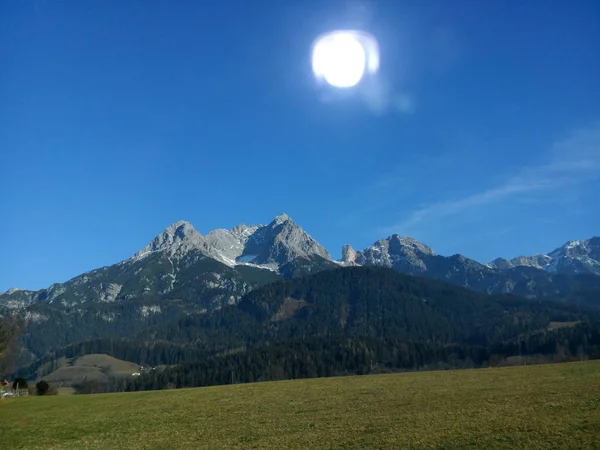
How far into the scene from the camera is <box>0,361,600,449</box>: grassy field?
30.9m

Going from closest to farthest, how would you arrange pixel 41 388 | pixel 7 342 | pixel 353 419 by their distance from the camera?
1. pixel 353 419
2. pixel 7 342
3. pixel 41 388

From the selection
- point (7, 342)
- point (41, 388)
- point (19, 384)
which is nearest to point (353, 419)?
point (7, 342)

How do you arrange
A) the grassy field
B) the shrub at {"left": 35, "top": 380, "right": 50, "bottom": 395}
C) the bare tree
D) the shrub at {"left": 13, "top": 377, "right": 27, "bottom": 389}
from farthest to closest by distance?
the shrub at {"left": 35, "top": 380, "right": 50, "bottom": 395} < the shrub at {"left": 13, "top": 377, "right": 27, "bottom": 389} < the bare tree < the grassy field

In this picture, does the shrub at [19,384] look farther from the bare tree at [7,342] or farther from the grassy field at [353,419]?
the grassy field at [353,419]

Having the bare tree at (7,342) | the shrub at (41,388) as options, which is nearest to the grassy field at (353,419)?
the bare tree at (7,342)

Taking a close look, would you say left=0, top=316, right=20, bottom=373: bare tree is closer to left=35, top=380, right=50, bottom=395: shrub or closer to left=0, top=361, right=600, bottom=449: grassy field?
left=35, top=380, right=50, bottom=395: shrub

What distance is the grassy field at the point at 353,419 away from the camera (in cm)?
3086

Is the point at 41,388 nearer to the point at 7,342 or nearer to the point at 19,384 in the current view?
the point at 19,384

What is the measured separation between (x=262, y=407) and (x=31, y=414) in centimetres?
3133

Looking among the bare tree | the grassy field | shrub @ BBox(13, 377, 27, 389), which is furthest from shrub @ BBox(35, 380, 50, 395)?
the grassy field

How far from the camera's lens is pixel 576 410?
35312 mm

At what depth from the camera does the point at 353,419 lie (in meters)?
40.7

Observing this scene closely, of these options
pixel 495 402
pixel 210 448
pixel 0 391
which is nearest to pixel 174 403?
pixel 210 448

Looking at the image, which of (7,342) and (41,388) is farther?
(41,388)
